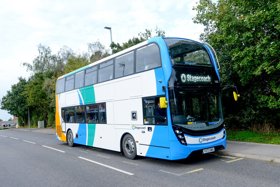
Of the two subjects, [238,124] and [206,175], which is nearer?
[206,175]

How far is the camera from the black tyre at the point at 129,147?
10.1 metres

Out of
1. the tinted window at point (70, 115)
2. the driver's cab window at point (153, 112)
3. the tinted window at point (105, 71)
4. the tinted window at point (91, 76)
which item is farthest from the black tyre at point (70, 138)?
the driver's cab window at point (153, 112)

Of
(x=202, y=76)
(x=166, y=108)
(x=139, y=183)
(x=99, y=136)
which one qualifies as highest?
(x=202, y=76)

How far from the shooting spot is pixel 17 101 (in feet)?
163

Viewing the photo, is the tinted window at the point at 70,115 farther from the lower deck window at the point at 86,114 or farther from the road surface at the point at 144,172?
the road surface at the point at 144,172

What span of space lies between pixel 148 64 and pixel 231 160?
404 cm

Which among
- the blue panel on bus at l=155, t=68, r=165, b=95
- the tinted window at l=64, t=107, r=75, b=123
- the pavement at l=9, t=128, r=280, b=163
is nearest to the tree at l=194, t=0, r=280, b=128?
the pavement at l=9, t=128, r=280, b=163

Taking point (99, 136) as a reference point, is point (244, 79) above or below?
above

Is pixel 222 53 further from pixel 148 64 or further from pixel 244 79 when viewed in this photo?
pixel 148 64

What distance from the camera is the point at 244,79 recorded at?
1191 centimetres

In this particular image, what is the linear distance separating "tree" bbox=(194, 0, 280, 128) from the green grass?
2.68 ft

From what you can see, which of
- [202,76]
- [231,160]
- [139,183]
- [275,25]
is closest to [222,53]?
[275,25]

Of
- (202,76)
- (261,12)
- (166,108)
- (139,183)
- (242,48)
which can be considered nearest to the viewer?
(139,183)

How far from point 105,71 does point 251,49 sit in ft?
19.2
